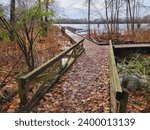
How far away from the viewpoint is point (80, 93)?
632 cm

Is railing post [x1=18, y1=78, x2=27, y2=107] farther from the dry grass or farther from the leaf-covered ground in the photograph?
the dry grass

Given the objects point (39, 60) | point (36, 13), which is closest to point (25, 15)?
point (36, 13)

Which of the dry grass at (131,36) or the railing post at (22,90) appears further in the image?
the dry grass at (131,36)

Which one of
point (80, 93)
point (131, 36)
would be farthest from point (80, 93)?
point (131, 36)

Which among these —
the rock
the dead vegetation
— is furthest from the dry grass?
the rock

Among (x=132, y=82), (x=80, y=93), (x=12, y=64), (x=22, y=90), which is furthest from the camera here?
(x=12, y=64)

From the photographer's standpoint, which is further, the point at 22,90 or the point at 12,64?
the point at 12,64

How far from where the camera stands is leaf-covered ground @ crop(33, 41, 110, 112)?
546cm

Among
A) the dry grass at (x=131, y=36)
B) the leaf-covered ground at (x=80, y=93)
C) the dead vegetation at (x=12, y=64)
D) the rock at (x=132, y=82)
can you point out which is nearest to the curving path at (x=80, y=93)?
the leaf-covered ground at (x=80, y=93)

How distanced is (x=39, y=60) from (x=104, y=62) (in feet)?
8.06

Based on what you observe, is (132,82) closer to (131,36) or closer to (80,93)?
(80,93)

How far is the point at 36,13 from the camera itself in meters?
8.60

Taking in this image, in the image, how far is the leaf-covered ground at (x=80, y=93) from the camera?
5461 millimetres

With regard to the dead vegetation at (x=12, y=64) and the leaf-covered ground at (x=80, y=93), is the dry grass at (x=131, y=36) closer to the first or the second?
the dead vegetation at (x=12, y=64)
